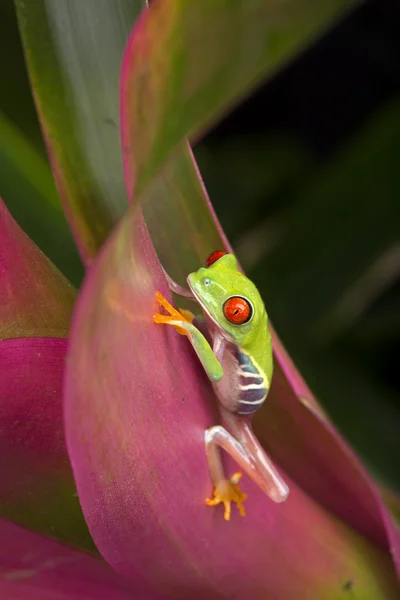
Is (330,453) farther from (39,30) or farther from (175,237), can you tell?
(39,30)

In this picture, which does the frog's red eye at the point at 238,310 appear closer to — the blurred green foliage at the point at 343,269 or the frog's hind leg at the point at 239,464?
the frog's hind leg at the point at 239,464

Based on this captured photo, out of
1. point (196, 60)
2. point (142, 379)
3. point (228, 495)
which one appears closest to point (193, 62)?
point (196, 60)

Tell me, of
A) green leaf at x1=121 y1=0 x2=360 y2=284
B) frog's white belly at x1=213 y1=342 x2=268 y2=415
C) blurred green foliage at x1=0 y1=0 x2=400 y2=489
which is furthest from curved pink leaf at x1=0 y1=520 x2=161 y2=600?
blurred green foliage at x1=0 y1=0 x2=400 y2=489

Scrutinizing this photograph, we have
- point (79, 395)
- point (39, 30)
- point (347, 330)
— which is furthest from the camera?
point (347, 330)

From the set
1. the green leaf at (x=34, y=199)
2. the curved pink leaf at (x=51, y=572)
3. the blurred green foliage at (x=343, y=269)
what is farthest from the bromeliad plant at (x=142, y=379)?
the blurred green foliage at (x=343, y=269)

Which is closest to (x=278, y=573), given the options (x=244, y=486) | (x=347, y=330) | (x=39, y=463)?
(x=244, y=486)

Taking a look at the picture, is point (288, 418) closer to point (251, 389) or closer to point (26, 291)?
point (251, 389)
